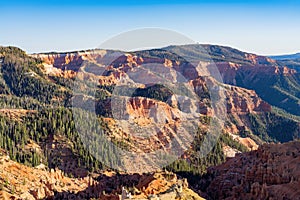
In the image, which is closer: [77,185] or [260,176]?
[260,176]

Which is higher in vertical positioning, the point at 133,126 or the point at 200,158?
the point at 133,126

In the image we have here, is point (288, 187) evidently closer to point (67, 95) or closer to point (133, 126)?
point (133, 126)

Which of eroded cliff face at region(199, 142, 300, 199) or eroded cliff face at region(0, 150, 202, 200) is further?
eroded cliff face at region(199, 142, 300, 199)

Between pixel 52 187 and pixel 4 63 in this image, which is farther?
pixel 4 63

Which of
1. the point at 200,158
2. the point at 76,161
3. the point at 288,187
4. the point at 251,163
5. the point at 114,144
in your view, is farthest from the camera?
the point at 200,158

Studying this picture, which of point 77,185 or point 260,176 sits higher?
Result: point 260,176

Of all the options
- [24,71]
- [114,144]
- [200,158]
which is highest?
[24,71]

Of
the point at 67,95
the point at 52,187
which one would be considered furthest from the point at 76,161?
the point at 67,95

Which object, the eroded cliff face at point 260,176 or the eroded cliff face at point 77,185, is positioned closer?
the eroded cliff face at point 77,185
